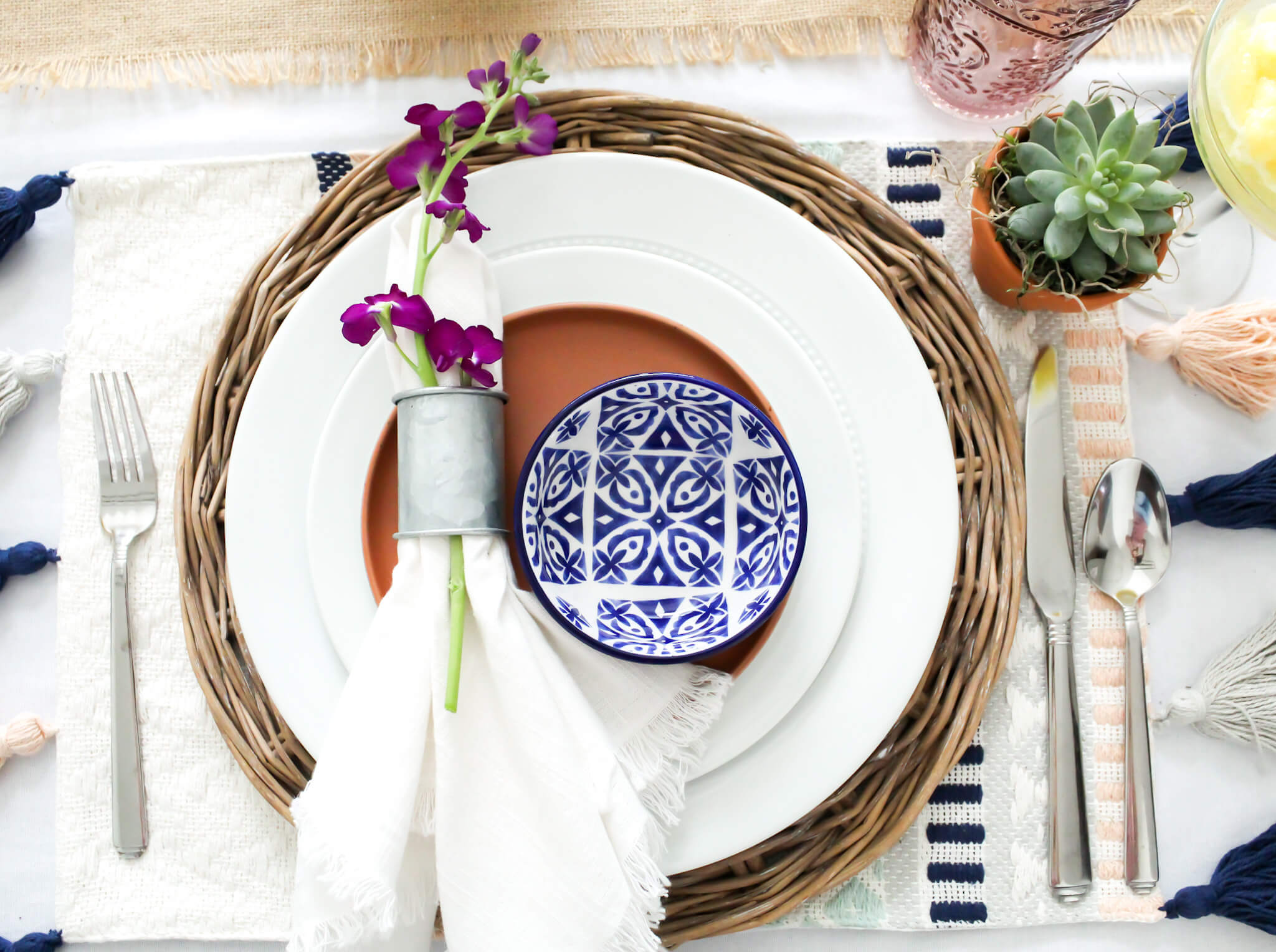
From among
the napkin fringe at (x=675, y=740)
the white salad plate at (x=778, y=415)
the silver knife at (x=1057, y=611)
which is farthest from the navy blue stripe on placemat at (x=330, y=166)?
the silver knife at (x=1057, y=611)

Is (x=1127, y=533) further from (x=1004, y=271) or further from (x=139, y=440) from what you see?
(x=139, y=440)

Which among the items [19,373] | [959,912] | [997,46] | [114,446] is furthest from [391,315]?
[959,912]

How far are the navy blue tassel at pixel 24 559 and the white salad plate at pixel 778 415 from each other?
0.26 meters

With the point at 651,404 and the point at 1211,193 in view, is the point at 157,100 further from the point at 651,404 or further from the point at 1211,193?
the point at 1211,193

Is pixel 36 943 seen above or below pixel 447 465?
below

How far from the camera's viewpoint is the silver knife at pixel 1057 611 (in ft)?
2.56

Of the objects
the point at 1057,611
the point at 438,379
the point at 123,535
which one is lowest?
the point at 1057,611

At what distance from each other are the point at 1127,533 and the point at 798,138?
1.66 ft

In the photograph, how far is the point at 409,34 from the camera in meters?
0.91

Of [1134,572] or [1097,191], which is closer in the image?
[1097,191]

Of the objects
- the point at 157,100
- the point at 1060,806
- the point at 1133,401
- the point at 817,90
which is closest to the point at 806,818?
the point at 1060,806

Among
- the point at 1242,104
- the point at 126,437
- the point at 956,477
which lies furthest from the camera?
the point at 126,437

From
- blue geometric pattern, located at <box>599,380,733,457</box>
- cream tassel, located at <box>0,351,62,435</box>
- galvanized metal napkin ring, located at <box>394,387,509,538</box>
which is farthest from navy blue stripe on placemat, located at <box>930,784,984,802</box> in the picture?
cream tassel, located at <box>0,351,62,435</box>

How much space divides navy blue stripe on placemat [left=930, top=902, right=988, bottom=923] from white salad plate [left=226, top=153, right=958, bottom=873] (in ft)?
0.64
